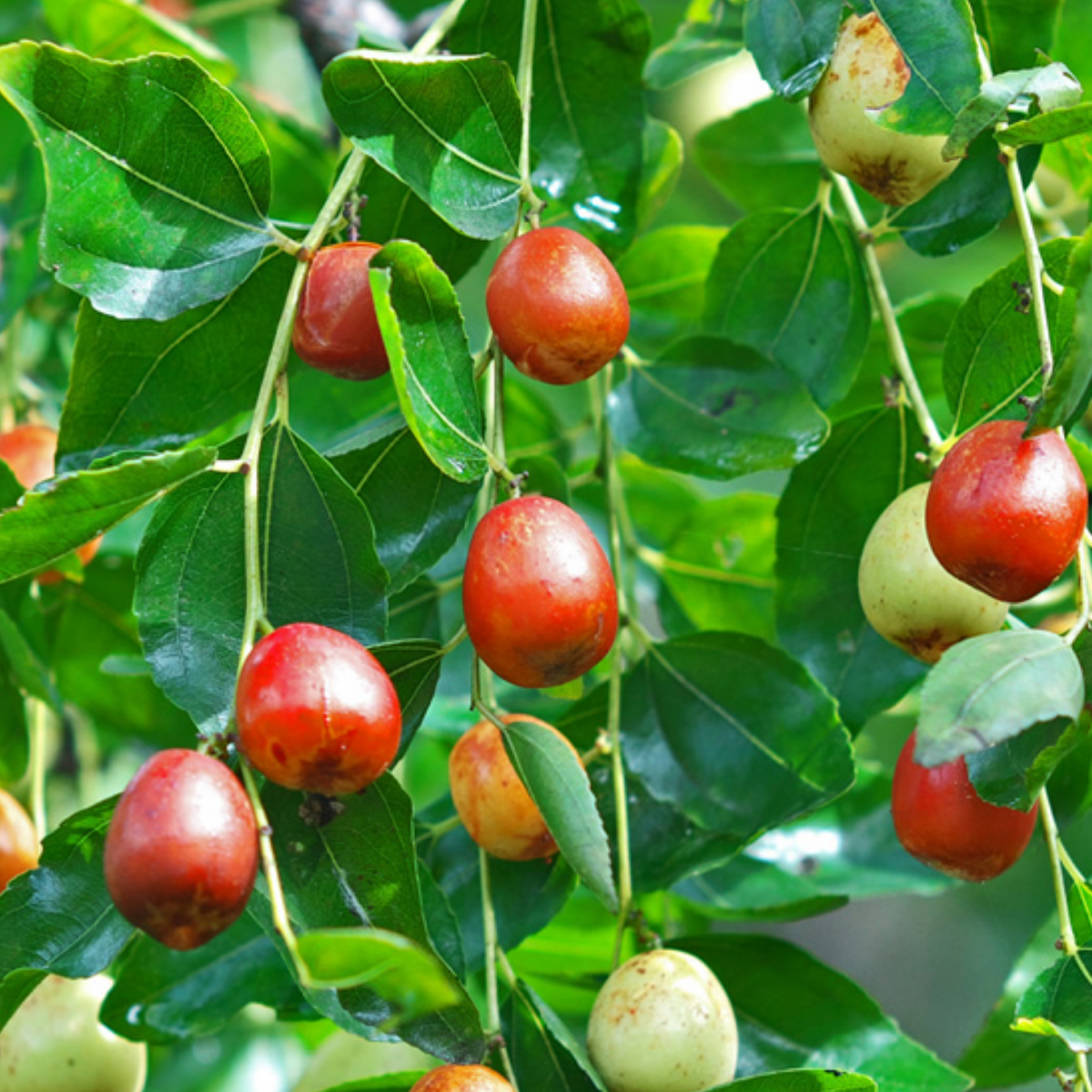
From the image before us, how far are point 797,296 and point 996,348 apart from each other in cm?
28

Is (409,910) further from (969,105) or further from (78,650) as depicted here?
(78,650)

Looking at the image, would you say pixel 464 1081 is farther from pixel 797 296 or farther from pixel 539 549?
pixel 797 296

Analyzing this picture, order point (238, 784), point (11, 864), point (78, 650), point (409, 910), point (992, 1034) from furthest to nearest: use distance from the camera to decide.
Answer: point (78, 650) < point (992, 1034) < point (11, 864) < point (409, 910) < point (238, 784)

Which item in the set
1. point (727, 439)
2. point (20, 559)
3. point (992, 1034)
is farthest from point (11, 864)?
point (992, 1034)

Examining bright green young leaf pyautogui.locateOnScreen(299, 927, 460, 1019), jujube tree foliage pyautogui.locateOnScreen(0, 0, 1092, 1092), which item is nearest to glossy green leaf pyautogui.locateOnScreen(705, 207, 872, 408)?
jujube tree foliage pyautogui.locateOnScreen(0, 0, 1092, 1092)

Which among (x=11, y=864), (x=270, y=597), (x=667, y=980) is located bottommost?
(x=11, y=864)

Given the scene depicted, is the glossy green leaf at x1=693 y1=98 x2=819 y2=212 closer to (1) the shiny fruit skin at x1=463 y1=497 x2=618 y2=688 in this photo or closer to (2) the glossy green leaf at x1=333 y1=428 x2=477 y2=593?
(2) the glossy green leaf at x1=333 y1=428 x2=477 y2=593

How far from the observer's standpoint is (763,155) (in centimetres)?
152

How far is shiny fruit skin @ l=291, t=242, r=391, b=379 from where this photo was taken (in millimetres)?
855

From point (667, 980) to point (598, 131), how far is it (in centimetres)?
65

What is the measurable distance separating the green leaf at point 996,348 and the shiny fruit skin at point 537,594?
325mm

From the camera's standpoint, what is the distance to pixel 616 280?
34.6 inches

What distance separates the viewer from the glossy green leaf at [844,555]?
3.75 feet

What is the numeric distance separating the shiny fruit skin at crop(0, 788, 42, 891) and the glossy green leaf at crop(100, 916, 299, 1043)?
10 cm
